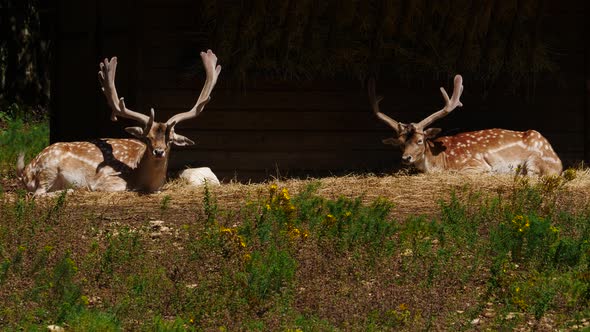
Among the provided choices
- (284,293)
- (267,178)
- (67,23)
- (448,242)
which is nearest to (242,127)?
(267,178)

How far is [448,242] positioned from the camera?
7.18 meters

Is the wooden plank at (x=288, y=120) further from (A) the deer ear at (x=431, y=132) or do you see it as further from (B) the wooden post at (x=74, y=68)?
(B) the wooden post at (x=74, y=68)

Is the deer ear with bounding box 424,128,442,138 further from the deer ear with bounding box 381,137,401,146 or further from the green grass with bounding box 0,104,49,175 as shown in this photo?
the green grass with bounding box 0,104,49,175

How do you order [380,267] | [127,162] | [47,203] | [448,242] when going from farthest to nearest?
[127,162] → [47,203] → [448,242] → [380,267]

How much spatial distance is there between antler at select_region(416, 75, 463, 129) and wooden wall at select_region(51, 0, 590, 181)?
0.39 meters

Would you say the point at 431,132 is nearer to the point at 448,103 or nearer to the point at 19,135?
the point at 448,103

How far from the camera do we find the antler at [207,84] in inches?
412

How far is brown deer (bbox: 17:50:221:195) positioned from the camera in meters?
10.2

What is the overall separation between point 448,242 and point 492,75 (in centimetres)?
453

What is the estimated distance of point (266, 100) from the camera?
11195 millimetres

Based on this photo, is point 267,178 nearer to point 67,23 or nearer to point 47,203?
point 67,23

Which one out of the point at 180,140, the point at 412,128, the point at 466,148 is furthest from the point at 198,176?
the point at 466,148

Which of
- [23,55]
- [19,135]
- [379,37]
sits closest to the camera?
[379,37]

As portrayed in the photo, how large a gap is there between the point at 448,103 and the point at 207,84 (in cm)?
218
